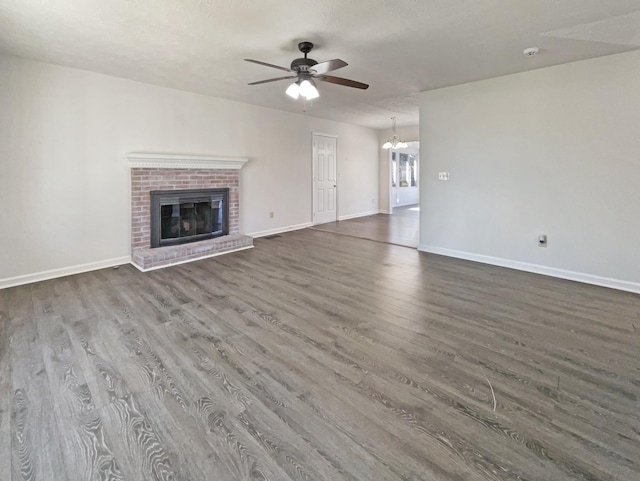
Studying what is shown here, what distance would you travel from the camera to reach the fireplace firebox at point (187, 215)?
5.02 m

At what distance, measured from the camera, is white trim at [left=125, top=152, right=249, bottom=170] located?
183 inches

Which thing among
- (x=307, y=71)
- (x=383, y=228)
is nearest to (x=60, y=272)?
(x=307, y=71)

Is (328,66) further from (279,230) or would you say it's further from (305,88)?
(279,230)

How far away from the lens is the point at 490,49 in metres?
3.52

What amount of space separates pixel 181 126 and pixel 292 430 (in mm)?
5016

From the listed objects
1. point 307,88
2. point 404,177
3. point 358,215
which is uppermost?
point 404,177

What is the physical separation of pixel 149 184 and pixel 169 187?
0.98 feet

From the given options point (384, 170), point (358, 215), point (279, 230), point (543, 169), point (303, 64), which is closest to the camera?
point (303, 64)

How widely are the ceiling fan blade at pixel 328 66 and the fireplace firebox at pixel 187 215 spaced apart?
3060mm

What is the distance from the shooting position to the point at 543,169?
4207 mm

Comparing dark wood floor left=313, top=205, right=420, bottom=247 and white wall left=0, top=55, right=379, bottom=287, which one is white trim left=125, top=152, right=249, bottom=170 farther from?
dark wood floor left=313, top=205, right=420, bottom=247

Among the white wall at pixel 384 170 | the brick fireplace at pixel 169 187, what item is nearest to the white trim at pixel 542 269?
the brick fireplace at pixel 169 187

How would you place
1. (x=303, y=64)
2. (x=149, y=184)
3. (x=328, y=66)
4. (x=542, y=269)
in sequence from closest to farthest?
(x=328, y=66) → (x=303, y=64) → (x=542, y=269) → (x=149, y=184)

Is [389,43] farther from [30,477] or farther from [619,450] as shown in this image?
[30,477]
